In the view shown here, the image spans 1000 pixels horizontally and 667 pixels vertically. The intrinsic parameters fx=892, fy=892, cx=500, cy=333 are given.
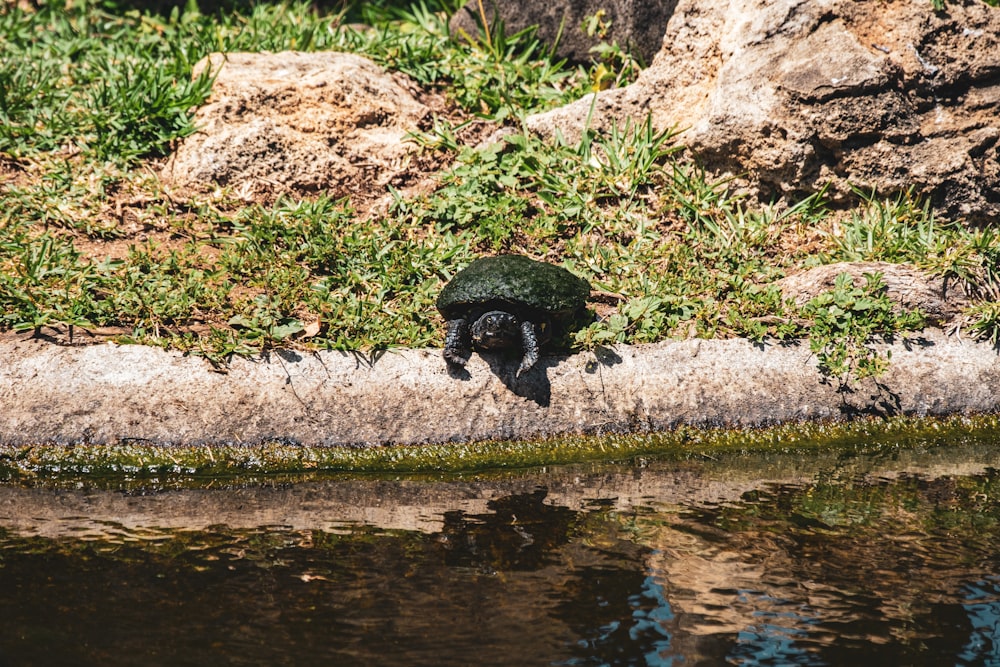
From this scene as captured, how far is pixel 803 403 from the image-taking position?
4.90m

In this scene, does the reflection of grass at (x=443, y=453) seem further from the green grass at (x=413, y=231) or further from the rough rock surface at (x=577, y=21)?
the rough rock surface at (x=577, y=21)

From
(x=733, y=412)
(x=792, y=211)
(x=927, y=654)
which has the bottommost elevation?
(x=927, y=654)

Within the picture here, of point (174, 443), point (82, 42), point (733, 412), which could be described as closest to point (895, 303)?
point (733, 412)

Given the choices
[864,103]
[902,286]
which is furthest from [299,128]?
[902,286]

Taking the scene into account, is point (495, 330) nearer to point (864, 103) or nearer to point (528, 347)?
point (528, 347)

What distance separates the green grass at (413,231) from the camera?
5.14 meters

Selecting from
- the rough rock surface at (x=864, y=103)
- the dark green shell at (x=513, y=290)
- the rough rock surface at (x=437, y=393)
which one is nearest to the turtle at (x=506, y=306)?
the dark green shell at (x=513, y=290)

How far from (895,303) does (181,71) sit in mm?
5452

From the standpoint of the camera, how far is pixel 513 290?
479 cm

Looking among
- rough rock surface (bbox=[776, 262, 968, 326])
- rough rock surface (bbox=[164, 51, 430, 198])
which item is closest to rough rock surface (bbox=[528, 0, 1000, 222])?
rough rock surface (bbox=[776, 262, 968, 326])

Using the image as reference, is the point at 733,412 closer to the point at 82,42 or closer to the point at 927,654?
the point at 927,654

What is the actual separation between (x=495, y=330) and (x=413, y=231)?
67.9 inches

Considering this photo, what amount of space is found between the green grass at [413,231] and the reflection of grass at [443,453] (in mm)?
428

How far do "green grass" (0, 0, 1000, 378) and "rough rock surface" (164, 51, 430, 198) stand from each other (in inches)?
7.8
